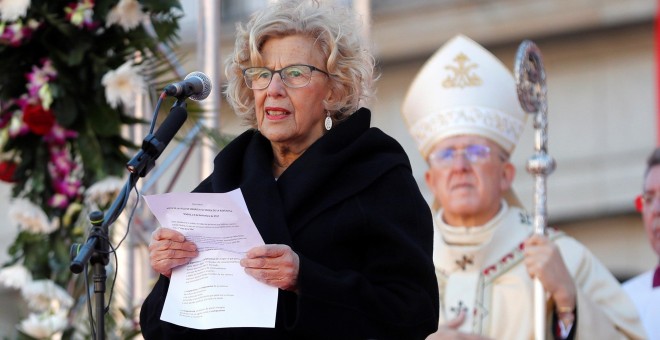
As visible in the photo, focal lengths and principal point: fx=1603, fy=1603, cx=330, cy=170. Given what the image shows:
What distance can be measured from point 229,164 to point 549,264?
241 centimetres

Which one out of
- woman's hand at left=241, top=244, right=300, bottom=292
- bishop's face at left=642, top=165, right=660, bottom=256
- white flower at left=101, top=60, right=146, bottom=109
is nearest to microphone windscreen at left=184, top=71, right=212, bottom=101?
woman's hand at left=241, top=244, right=300, bottom=292

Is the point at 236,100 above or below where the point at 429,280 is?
above

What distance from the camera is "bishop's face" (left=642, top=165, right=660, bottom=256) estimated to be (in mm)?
7167

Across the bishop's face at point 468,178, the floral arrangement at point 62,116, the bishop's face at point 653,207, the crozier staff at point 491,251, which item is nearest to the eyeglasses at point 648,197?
the bishop's face at point 653,207

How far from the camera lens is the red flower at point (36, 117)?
6801mm

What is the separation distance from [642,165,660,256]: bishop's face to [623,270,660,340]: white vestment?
1.08ft

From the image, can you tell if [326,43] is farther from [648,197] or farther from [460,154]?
[648,197]

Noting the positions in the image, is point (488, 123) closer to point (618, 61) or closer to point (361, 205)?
point (361, 205)

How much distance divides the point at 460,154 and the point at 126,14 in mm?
1621

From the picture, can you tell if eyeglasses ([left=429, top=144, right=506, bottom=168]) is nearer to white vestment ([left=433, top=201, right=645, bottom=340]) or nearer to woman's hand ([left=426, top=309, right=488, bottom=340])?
white vestment ([left=433, top=201, right=645, bottom=340])

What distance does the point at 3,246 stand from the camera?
1662cm

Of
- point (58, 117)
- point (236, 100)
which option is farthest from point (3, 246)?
point (236, 100)

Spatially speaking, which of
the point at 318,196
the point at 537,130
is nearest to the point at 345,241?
the point at 318,196

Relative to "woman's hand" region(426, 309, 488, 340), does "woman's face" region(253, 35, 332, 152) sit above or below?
above
